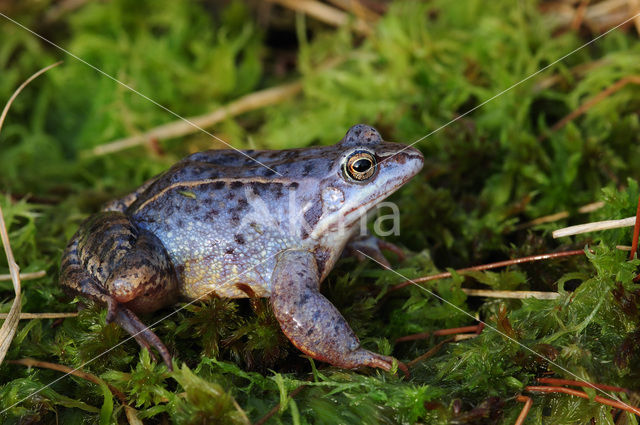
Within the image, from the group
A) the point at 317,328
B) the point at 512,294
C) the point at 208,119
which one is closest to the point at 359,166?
the point at 317,328

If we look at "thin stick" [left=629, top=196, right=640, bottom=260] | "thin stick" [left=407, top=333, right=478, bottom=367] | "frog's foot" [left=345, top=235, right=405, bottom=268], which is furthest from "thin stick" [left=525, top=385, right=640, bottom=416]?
"frog's foot" [left=345, top=235, right=405, bottom=268]

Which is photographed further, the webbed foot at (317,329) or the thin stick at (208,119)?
the thin stick at (208,119)

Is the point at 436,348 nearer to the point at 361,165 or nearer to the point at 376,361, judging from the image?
the point at 376,361

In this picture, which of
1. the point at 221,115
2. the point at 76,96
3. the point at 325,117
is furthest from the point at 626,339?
the point at 76,96

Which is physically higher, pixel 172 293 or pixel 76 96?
pixel 76 96

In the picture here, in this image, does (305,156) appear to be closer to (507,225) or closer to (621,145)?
(507,225)

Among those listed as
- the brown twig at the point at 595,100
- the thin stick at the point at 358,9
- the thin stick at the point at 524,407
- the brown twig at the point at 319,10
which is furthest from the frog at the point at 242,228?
the brown twig at the point at 319,10

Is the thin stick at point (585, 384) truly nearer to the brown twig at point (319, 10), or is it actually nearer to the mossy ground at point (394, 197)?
the mossy ground at point (394, 197)
